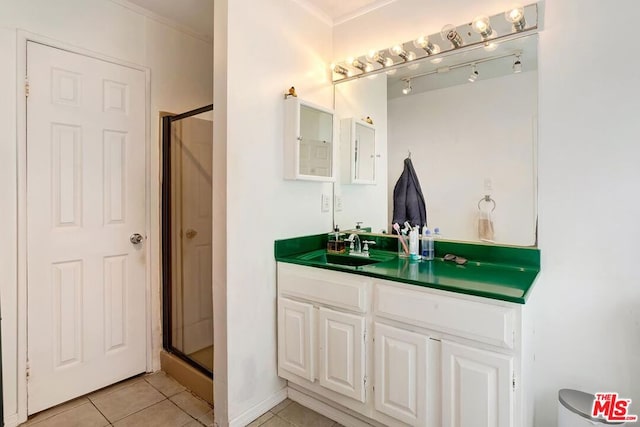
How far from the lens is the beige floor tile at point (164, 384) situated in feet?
6.95

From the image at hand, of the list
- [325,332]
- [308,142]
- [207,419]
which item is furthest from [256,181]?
[207,419]

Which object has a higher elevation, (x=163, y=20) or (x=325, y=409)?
(x=163, y=20)

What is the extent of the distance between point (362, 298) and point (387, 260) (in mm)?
367

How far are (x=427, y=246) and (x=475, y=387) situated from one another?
2.64 ft

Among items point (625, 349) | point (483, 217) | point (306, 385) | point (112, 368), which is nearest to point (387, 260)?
point (483, 217)

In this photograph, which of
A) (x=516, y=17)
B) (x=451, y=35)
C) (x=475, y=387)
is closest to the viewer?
(x=475, y=387)

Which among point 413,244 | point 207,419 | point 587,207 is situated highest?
point 587,207

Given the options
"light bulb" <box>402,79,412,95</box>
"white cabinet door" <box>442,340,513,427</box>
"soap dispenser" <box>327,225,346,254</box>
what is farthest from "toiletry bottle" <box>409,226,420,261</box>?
"light bulb" <box>402,79,412,95</box>

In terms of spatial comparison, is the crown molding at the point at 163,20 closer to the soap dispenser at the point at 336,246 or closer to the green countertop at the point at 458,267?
the green countertop at the point at 458,267

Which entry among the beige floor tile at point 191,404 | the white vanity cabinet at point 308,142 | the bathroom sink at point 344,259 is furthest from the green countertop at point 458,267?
the beige floor tile at point 191,404

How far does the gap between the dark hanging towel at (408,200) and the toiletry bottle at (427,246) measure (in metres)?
0.09

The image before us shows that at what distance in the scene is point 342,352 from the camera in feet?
5.59

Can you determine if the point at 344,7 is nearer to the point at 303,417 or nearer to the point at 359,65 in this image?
the point at 359,65

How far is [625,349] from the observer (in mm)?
1441
